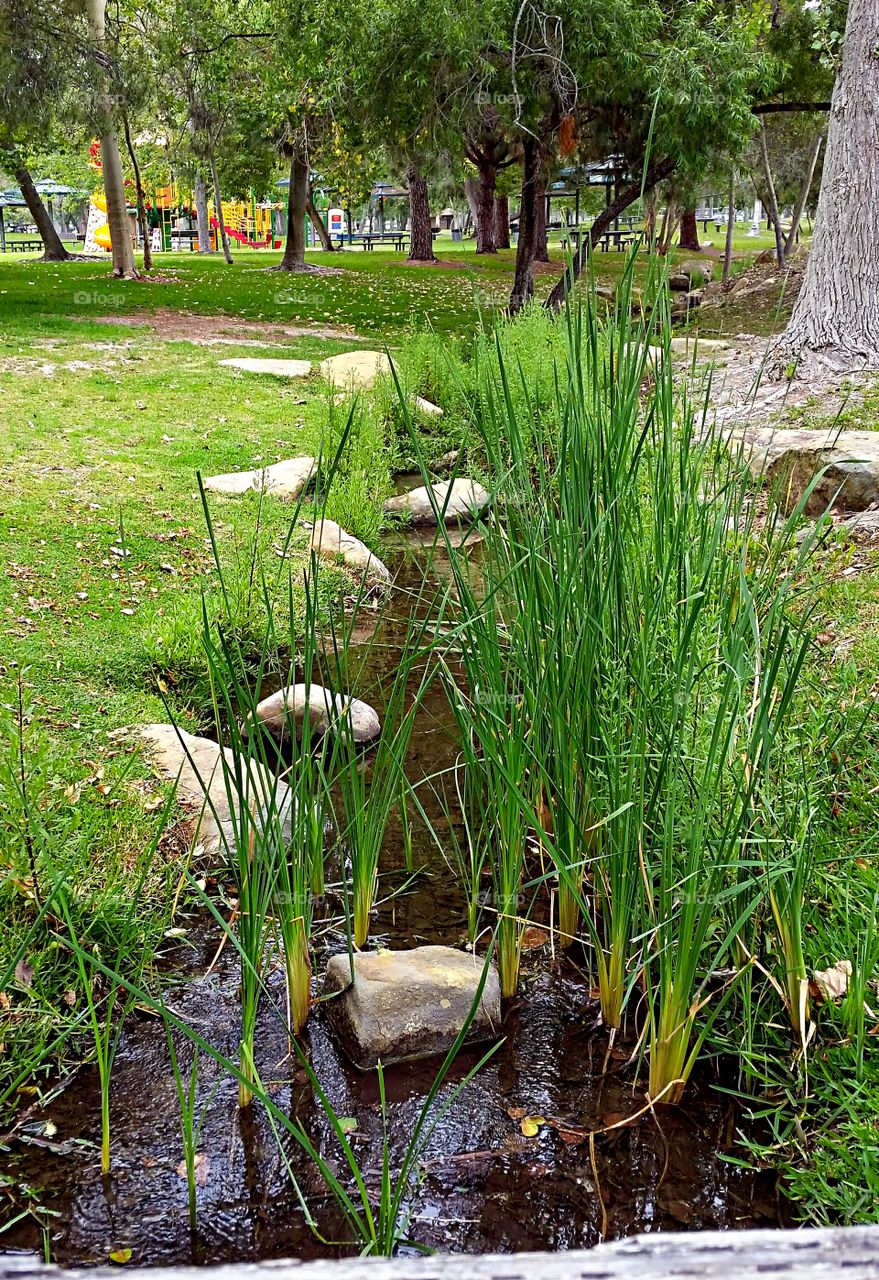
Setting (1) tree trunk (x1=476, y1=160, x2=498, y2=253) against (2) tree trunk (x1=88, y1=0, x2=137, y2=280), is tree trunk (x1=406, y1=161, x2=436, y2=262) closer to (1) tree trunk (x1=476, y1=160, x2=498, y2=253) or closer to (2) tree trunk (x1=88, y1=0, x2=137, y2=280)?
(1) tree trunk (x1=476, y1=160, x2=498, y2=253)

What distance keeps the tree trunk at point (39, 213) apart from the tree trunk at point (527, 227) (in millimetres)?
11681

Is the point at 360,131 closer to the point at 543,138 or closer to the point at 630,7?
the point at 543,138

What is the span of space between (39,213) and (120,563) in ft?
64.6

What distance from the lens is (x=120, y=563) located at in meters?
5.01

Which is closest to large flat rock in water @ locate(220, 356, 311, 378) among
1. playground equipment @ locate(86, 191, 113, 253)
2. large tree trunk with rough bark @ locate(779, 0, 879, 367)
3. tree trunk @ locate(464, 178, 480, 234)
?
large tree trunk with rough bark @ locate(779, 0, 879, 367)

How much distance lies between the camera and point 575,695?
7.31 ft

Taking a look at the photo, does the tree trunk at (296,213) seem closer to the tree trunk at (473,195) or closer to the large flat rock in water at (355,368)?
the tree trunk at (473,195)

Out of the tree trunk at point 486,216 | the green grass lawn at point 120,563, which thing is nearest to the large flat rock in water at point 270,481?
the green grass lawn at point 120,563

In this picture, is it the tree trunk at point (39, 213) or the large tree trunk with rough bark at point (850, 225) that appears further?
the tree trunk at point (39, 213)

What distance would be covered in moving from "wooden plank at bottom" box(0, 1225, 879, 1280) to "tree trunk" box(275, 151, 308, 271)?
20042 mm

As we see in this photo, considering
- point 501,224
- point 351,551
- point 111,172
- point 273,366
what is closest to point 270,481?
point 351,551

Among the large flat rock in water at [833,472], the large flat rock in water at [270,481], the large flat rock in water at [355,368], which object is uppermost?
the large flat rock in water at [355,368]

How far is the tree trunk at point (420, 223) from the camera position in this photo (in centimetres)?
2433

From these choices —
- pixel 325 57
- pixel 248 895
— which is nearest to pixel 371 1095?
pixel 248 895
